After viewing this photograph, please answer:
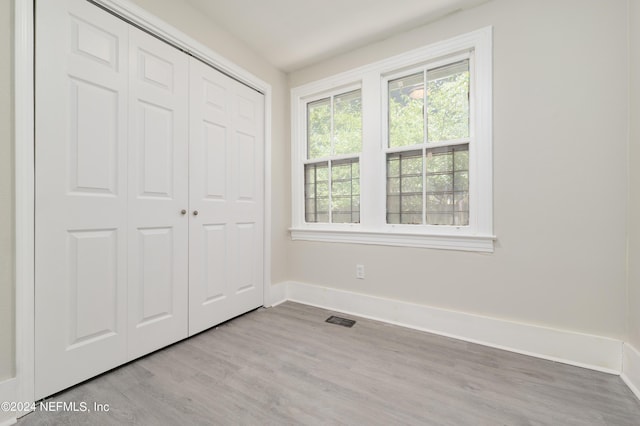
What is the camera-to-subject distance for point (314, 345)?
2.00m

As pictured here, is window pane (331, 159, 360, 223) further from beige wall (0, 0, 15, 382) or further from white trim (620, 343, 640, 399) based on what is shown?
beige wall (0, 0, 15, 382)

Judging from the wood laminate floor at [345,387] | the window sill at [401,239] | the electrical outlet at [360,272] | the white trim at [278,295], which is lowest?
the wood laminate floor at [345,387]

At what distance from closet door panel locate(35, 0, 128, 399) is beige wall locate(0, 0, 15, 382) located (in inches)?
3.6

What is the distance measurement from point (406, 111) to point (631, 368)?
2.21 metres

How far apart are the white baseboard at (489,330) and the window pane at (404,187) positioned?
0.76 meters

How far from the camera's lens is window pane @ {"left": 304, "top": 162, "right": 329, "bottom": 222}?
2895 mm

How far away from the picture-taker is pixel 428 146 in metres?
2.29

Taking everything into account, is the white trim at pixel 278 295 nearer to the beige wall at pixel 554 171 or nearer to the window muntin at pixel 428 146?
the window muntin at pixel 428 146

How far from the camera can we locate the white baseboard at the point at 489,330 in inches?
66.6

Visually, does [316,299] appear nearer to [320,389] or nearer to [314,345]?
[314,345]

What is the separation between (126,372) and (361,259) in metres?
1.90

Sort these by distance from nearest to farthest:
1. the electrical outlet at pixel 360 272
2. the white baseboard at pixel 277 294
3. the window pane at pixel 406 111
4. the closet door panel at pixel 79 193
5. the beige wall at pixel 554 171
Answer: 1. the closet door panel at pixel 79 193
2. the beige wall at pixel 554 171
3. the window pane at pixel 406 111
4. the electrical outlet at pixel 360 272
5. the white baseboard at pixel 277 294

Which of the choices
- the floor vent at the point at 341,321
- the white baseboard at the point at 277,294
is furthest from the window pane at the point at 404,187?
the white baseboard at the point at 277,294

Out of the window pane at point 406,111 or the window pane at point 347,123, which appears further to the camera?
the window pane at point 347,123
